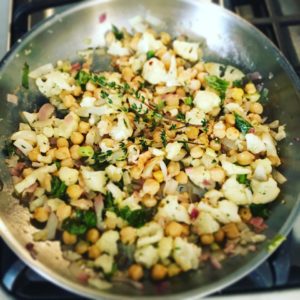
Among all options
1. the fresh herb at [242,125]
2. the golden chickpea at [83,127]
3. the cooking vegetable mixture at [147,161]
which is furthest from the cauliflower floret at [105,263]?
the fresh herb at [242,125]

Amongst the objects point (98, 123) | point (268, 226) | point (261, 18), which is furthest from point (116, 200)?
point (261, 18)

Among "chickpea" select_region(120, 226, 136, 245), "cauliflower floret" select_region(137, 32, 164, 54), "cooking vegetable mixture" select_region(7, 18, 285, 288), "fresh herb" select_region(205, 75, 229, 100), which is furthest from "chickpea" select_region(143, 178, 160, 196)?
"cauliflower floret" select_region(137, 32, 164, 54)

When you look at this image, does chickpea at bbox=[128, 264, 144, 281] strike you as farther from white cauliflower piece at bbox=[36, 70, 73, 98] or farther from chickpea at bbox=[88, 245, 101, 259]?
white cauliflower piece at bbox=[36, 70, 73, 98]

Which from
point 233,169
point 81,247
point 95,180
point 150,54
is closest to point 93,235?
point 81,247

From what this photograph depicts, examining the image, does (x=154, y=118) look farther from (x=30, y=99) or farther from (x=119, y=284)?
(x=119, y=284)

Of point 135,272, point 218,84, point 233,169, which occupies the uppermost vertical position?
point 218,84

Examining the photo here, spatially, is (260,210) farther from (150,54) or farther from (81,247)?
(150,54)
